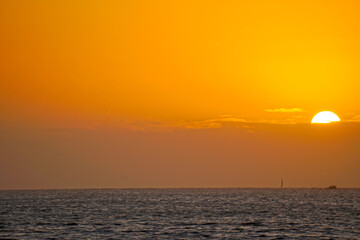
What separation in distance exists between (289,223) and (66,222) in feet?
117

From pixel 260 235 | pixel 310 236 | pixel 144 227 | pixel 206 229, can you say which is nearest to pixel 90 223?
pixel 144 227

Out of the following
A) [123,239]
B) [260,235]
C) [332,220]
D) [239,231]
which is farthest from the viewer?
[332,220]

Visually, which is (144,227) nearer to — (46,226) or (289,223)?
(46,226)

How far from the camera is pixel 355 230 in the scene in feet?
261

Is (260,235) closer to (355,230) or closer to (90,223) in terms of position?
(355,230)

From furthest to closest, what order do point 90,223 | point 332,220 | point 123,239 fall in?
1. point 332,220
2. point 90,223
3. point 123,239

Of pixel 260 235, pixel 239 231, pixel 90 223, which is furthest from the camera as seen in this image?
pixel 90 223

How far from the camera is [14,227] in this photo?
83562mm

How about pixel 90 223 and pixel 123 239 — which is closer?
pixel 123 239

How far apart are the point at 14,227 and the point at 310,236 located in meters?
41.8

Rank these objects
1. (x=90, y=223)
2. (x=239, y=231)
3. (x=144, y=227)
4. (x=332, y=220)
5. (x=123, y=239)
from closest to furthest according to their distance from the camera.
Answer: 1. (x=123, y=239)
2. (x=239, y=231)
3. (x=144, y=227)
4. (x=90, y=223)
5. (x=332, y=220)

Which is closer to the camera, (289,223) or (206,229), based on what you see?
(206,229)

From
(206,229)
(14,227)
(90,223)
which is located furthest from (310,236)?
(14,227)

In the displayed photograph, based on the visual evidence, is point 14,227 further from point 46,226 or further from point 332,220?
point 332,220
